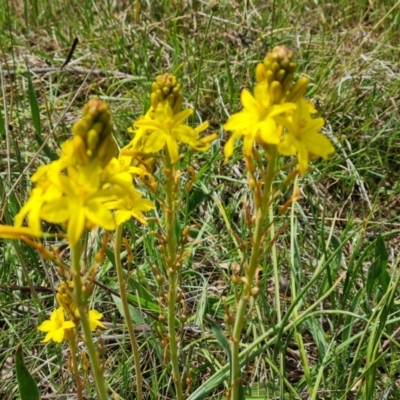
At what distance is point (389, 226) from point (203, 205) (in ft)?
2.86

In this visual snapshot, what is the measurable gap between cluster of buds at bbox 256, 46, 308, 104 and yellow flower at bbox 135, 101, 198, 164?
23cm

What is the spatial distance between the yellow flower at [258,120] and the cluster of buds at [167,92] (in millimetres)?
210

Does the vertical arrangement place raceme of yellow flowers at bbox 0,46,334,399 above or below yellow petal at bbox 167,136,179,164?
above

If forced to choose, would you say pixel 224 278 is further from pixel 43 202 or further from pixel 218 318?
pixel 43 202

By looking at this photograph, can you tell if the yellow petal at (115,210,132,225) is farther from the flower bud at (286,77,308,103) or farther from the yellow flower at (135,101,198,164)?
the flower bud at (286,77,308,103)

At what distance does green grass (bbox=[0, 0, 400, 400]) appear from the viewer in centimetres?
193

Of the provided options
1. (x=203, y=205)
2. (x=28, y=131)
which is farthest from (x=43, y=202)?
(x=28, y=131)

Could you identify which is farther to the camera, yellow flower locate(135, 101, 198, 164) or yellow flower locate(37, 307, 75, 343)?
yellow flower locate(37, 307, 75, 343)

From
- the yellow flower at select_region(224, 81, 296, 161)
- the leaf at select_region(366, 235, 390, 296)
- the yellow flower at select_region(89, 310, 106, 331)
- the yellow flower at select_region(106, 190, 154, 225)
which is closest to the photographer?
the yellow flower at select_region(224, 81, 296, 161)

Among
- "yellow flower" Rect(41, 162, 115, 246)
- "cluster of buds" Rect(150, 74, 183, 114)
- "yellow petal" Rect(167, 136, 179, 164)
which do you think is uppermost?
"cluster of buds" Rect(150, 74, 183, 114)

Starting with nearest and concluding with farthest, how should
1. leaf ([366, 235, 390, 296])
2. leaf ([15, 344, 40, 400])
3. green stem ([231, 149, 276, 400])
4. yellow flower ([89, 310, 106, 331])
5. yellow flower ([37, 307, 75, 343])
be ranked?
green stem ([231, 149, 276, 400]) < leaf ([15, 344, 40, 400]) < yellow flower ([37, 307, 75, 343]) < yellow flower ([89, 310, 106, 331]) < leaf ([366, 235, 390, 296])

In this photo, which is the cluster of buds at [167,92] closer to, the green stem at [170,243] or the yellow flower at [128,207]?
the green stem at [170,243]

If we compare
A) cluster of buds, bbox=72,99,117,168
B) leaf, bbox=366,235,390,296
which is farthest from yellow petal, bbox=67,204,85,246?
leaf, bbox=366,235,390,296

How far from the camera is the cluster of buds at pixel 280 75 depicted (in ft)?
3.78
